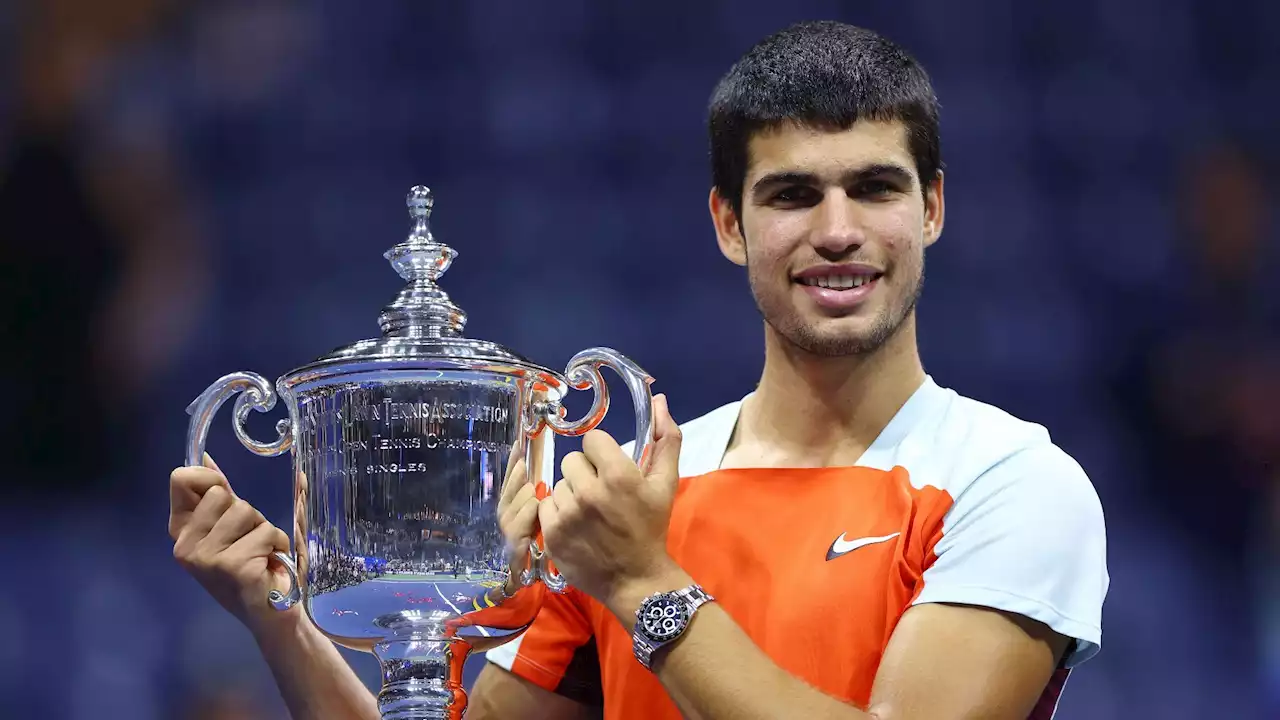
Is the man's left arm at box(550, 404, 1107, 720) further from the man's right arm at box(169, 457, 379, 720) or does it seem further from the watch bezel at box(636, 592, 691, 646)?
the man's right arm at box(169, 457, 379, 720)

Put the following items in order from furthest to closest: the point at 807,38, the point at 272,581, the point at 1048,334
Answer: the point at 1048,334 < the point at 807,38 < the point at 272,581

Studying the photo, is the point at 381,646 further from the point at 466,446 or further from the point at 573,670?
the point at 573,670

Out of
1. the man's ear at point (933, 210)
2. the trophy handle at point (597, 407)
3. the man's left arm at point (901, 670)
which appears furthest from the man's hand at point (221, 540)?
the man's ear at point (933, 210)

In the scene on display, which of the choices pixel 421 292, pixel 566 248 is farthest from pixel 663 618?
pixel 566 248

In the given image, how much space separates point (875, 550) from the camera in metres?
1.84

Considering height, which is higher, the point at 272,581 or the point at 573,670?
the point at 272,581

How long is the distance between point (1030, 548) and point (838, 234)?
0.43 m

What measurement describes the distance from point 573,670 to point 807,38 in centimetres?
88

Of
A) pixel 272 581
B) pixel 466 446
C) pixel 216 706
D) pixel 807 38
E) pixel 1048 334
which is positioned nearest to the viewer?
pixel 466 446

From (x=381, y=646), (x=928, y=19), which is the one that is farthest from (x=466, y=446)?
(x=928, y=19)

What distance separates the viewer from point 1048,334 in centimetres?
394

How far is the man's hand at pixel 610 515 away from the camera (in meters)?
1.61

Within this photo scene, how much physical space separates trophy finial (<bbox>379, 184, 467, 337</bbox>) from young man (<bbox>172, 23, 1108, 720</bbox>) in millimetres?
187

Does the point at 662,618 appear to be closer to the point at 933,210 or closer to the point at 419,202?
the point at 419,202
